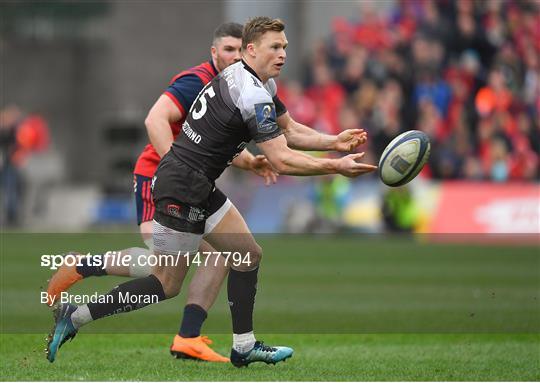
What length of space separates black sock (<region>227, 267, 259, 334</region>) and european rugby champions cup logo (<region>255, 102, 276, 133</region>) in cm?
123

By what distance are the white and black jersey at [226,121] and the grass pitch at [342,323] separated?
4.75 ft

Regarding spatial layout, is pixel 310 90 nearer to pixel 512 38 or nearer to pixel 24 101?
pixel 512 38

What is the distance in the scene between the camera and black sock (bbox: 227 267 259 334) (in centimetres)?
774

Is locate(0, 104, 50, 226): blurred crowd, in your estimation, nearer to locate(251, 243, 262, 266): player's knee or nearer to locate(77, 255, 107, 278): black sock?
locate(77, 255, 107, 278): black sock

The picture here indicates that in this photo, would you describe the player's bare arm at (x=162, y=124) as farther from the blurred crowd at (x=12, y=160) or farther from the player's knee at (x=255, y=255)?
the blurred crowd at (x=12, y=160)

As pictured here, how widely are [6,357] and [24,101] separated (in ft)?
73.0

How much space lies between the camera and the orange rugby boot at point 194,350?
26.3 ft

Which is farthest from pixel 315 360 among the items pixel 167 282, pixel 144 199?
pixel 144 199

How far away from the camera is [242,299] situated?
304 inches

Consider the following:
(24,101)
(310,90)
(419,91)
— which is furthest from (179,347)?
(24,101)

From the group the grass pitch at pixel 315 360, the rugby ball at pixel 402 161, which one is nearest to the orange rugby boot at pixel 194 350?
the grass pitch at pixel 315 360

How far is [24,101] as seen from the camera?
29.5 m

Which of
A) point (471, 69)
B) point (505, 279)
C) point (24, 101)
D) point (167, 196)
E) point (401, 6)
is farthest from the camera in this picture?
point (24, 101)

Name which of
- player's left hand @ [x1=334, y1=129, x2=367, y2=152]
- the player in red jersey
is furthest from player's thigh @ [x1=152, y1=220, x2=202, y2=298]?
player's left hand @ [x1=334, y1=129, x2=367, y2=152]
